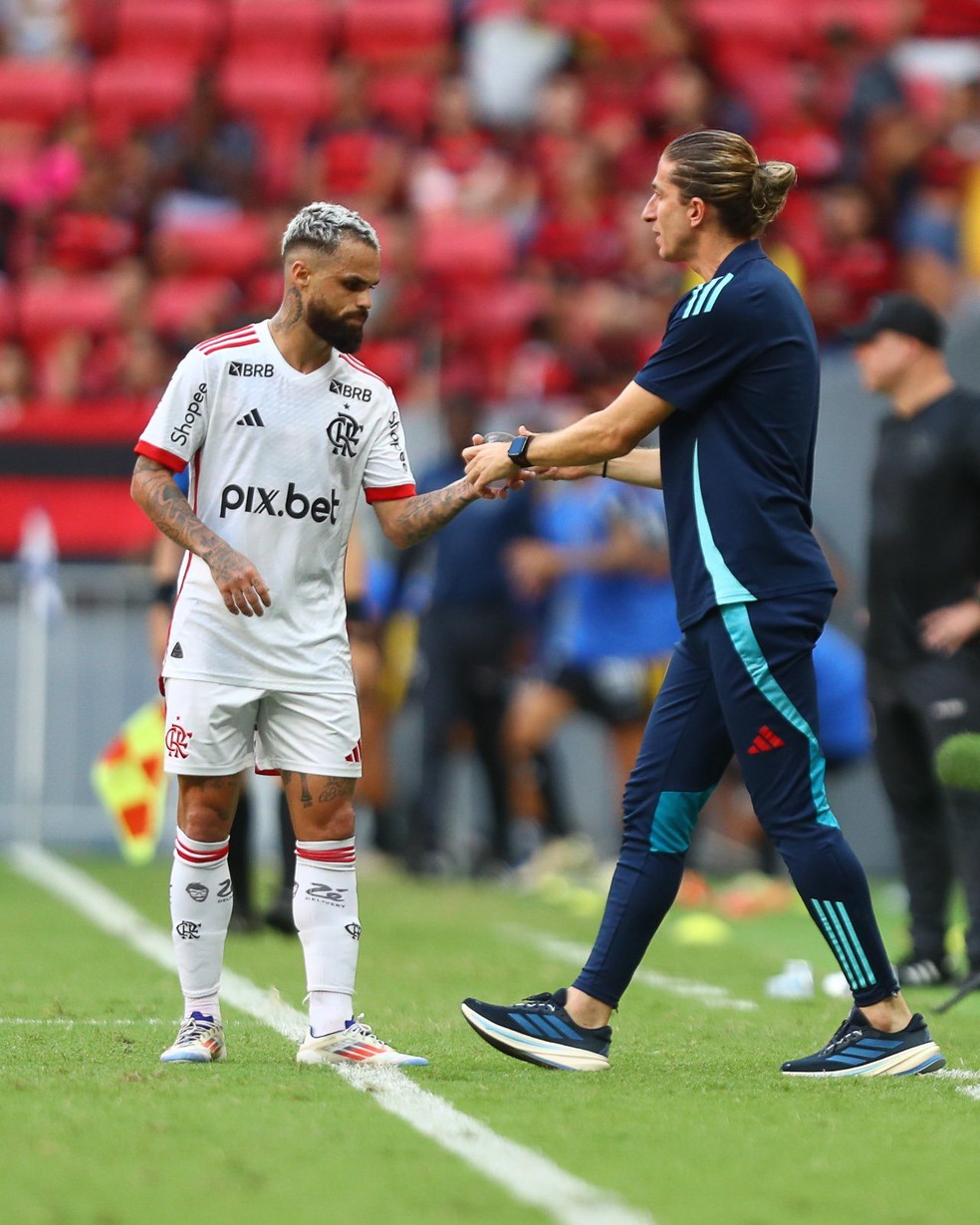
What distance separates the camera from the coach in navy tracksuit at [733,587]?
4879 millimetres

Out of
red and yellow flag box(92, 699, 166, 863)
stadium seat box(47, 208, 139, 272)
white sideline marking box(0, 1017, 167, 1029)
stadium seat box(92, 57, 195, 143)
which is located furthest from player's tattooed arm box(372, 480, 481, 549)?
stadium seat box(92, 57, 195, 143)

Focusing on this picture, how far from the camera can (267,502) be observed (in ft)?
16.7

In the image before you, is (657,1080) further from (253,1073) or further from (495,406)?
(495,406)

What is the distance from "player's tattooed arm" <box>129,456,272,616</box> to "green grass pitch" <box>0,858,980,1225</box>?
115 cm

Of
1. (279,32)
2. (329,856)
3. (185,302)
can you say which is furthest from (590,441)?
(279,32)

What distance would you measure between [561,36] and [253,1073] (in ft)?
48.2

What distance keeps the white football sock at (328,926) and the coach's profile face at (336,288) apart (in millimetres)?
1308

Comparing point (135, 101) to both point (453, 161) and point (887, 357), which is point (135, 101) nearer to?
point (453, 161)

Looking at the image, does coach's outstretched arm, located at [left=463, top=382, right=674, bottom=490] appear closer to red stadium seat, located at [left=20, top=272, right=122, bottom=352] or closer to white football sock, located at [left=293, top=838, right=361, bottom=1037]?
white football sock, located at [left=293, top=838, right=361, bottom=1037]

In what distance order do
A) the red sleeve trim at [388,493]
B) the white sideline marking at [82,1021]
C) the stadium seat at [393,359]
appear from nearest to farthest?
the red sleeve trim at [388,493] → the white sideline marking at [82,1021] → the stadium seat at [393,359]

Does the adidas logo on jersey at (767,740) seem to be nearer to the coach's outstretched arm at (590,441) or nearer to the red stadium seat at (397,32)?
the coach's outstretched arm at (590,441)

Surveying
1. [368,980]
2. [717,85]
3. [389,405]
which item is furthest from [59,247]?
[389,405]

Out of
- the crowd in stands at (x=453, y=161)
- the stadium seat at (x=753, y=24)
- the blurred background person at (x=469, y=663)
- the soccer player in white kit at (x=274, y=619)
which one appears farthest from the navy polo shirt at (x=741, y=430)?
the stadium seat at (x=753, y=24)

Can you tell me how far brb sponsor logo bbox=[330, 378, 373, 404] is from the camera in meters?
5.18
